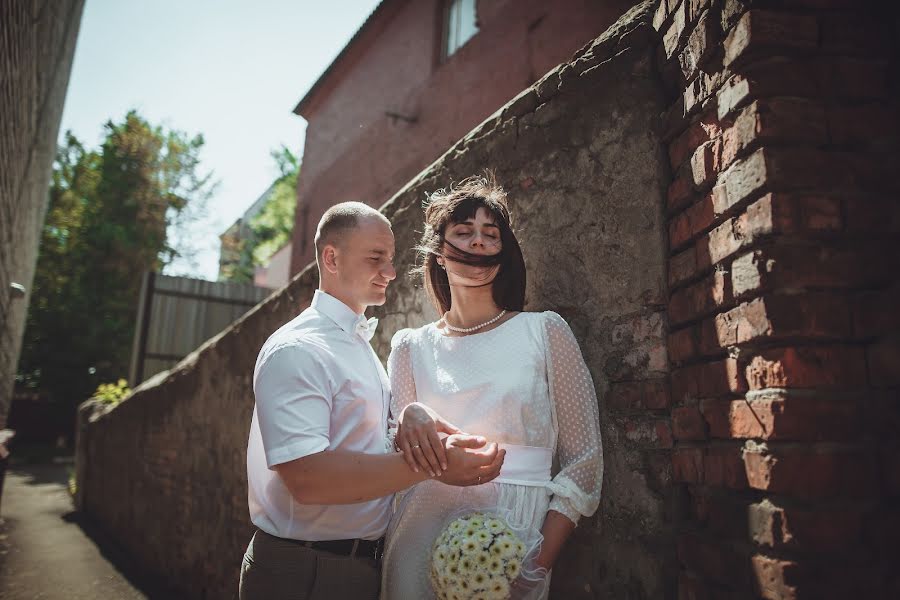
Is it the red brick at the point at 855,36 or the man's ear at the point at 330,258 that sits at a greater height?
the red brick at the point at 855,36

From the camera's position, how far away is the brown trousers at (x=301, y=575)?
5.74 ft

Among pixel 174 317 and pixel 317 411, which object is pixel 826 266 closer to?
pixel 317 411

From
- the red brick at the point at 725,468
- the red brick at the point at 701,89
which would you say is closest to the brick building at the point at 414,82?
the red brick at the point at 701,89

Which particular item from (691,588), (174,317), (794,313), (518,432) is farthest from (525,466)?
(174,317)

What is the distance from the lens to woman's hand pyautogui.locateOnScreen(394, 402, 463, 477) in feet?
4.79

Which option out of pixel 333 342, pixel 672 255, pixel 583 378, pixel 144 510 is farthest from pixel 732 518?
pixel 144 510

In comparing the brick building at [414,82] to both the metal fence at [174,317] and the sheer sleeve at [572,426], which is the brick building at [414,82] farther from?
the sheer sleeve at [572,426]

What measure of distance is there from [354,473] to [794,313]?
1216 millimetres

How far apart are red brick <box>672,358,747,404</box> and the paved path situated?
17.4 ft

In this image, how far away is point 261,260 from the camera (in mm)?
24891

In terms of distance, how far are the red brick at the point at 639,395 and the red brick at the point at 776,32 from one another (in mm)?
984

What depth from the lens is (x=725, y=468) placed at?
1.39 metres

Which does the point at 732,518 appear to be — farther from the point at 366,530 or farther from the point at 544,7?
the point at 544,7

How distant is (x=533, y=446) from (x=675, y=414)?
45 centimetres
